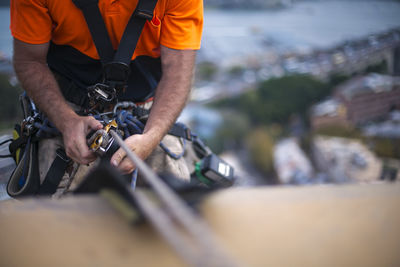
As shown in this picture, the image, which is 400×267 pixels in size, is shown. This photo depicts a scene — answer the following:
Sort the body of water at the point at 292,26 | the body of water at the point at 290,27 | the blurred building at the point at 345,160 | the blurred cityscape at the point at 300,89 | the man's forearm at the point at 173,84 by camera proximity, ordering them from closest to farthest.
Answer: the man's forearm at the point at 173,84
the blurred building at the point at 345,160
the blurred cityscape at the point at 300,89
the body of water at the point at 292,26
the body of water at the point at 290,27

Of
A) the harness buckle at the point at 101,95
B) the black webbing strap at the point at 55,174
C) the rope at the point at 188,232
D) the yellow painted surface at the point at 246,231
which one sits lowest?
the black webbing strap at the point at 55,174

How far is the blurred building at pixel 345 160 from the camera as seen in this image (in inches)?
563

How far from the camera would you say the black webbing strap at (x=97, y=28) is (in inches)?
55.9

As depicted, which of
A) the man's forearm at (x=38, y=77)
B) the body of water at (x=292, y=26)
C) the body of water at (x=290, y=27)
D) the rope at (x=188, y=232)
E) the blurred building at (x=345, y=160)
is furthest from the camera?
the body of water at (x=290, y=27)

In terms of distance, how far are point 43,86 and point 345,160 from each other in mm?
17834

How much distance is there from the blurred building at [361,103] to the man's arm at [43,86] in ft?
63.0

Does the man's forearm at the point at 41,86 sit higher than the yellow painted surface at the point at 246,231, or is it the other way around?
the yellow painted surface at the point at 246,231

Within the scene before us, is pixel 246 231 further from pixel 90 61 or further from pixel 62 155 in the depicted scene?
pixel 90 61

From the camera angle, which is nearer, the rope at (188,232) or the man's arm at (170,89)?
the rope at (188,232)

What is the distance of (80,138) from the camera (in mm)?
1330

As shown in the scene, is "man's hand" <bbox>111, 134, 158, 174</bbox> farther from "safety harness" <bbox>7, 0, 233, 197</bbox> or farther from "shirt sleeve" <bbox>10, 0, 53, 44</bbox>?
"shirt sleeve" <bbox>10, 0, 53, 44</bbox>

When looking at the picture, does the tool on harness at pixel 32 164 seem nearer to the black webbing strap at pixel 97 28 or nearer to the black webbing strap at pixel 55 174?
the black webbing strap at pixel 55 174

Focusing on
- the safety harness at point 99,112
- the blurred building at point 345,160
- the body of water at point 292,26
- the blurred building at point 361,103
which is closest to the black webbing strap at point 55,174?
the safety harness at point 99,112

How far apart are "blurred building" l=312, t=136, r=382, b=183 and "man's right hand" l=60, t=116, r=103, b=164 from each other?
44.5 ft
